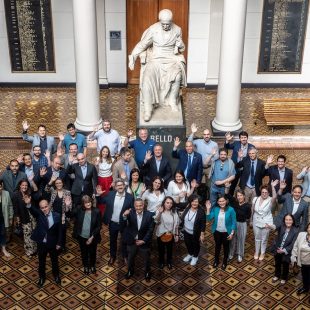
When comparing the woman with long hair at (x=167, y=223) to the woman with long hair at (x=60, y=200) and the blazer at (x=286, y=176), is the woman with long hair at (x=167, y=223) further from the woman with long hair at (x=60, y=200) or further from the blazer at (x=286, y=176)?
the blazer at (x=286, y=176)

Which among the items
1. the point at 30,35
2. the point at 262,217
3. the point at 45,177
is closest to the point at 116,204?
the point at 45,177

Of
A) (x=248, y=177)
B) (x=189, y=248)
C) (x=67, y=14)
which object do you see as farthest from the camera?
(x=67, y=14)

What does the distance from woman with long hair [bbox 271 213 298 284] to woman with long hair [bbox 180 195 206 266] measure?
46.4 inches

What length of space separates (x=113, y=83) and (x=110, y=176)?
23.2ft

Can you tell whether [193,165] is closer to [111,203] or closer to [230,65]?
[111,203]

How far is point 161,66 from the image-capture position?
13133mm

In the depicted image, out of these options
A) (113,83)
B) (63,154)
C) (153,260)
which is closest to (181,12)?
(113,83)

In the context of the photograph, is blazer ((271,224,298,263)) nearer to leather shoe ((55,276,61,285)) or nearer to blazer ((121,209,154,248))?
blazer ((121,209,154,248))

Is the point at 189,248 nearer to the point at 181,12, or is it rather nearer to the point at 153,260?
the point at 153,260

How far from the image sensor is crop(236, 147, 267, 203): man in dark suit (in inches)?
456

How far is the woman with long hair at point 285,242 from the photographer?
394 inches

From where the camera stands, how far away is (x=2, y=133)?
50.9ft

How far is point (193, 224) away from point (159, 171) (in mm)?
1547

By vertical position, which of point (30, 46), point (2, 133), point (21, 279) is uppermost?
point (30, 46)
